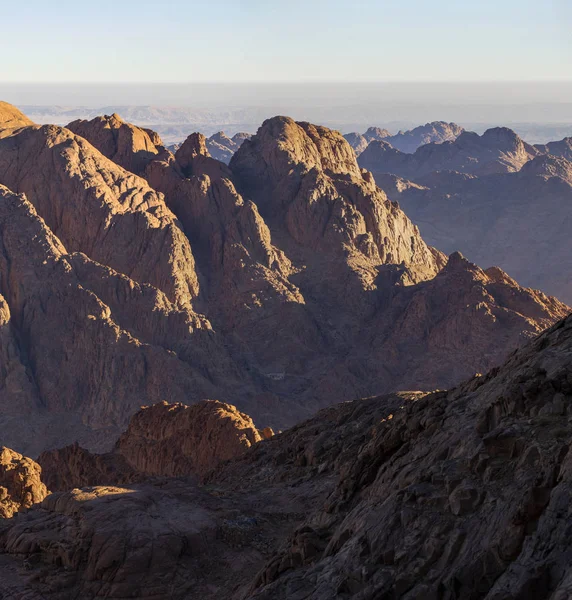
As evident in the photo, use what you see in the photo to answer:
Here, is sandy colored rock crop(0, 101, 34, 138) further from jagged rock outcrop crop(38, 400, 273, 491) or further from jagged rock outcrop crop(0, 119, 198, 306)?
jagged rock outcrop crop(38, 400, 273, 491)

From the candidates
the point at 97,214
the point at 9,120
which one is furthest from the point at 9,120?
the point at 97,214

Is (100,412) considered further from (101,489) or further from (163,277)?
(101,489)

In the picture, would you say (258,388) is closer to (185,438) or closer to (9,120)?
(185,438)

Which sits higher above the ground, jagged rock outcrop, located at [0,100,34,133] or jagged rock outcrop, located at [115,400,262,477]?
jagged rock outcrop, located at [0,100,34,133]

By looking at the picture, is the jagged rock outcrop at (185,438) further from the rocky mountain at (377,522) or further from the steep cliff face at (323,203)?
the steep cliff face at (323,203)

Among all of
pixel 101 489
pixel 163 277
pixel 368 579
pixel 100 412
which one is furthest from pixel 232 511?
pixel 163 277

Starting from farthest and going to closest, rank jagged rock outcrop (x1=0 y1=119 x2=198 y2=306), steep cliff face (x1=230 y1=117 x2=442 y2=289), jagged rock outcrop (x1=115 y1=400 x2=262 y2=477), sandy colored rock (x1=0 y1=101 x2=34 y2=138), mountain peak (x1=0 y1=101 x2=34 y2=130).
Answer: mountain peak (x1=0 y1=101 x2=34 y2=130)
sandy colored rock (x1=0 y1=101 x2=34 y2=138)
steep cliff face (x1=230 y1=117 x2=442 y2=289)
jagged rock outcrop (x1=0 y1=119 x2=198 y2=306)
jagged rock outcrop (x1=115 y1=400 x2=262 y2=477)

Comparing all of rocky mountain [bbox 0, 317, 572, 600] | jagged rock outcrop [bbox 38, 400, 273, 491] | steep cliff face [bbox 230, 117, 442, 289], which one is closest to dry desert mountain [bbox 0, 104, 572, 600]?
rocky mountain [bbox 0, 317, 572, 600]
